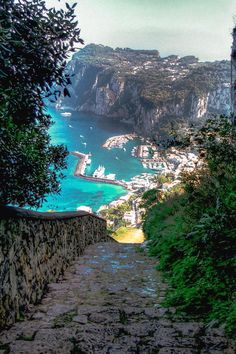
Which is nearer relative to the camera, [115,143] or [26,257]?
[26,257]

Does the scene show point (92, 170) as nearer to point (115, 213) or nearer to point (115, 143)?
point (115, 143)

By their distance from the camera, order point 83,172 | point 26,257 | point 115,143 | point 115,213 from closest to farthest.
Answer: point 26,257 → point 115,213 → point 83,172 → point 115,143

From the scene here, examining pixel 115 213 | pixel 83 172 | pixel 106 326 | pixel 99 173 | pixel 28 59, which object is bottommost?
pixel 115 213

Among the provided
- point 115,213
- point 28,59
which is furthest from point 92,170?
point 28,59

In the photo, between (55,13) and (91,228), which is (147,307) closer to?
(55,13)

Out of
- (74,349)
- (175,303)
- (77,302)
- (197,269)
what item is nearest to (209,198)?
(197,269)

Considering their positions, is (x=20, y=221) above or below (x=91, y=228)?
above
